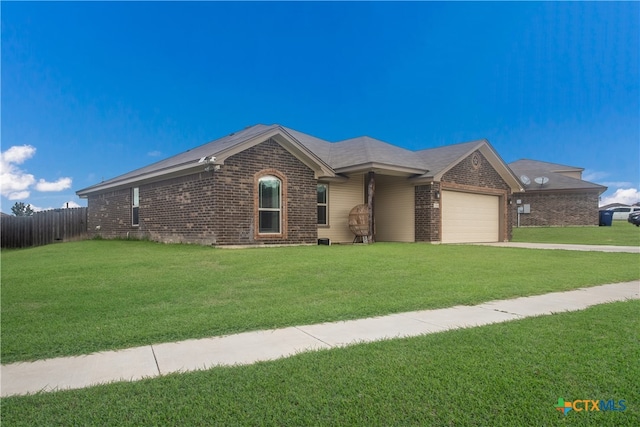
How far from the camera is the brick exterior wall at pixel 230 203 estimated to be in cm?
1253

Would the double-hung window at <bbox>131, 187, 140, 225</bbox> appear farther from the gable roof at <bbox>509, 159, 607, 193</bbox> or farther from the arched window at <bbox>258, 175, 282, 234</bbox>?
the gable roof at <bbox>509, 159, 607, 193</bbox>

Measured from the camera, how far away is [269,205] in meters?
13.7

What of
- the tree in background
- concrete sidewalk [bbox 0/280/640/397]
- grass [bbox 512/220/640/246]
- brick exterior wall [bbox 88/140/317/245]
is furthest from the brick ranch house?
the tree in background

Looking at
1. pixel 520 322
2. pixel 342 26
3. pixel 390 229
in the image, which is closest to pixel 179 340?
pixel 520 322

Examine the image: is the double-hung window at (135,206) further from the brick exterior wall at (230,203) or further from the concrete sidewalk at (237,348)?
the concrete sidewalk at (237,348)

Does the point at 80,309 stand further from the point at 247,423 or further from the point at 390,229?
the point at 390,229

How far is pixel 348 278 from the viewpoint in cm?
770

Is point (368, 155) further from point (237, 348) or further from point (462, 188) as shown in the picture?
point (237, 348)

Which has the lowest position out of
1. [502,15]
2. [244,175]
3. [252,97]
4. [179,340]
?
[179,340]

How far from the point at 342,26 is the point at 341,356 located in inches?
708

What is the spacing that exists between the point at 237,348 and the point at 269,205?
10.0 metres

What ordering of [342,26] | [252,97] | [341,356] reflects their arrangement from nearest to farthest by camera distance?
1. [341,356]
2. [342,26]
3. [252,97]

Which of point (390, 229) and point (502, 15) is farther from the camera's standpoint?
point (390, 229)

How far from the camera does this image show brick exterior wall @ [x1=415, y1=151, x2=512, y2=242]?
679 inches
